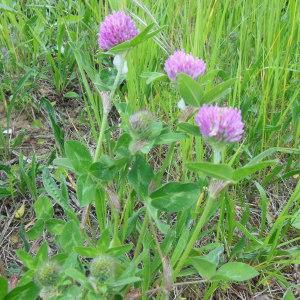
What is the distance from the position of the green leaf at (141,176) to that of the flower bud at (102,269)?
0.15 metres

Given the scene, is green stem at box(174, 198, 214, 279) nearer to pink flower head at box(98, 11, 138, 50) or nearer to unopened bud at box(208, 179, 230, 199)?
unopened bud at box(208, 179, 230, 199)

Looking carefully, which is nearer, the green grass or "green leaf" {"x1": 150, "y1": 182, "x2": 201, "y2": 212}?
"green leaf" {"x1": 150, "y1": 182, "x2": 201, "y2": 212}

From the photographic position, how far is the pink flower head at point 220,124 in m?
0.78

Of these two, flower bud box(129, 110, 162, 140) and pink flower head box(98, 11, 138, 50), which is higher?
pink flower head box(98, 11, 138, 50)

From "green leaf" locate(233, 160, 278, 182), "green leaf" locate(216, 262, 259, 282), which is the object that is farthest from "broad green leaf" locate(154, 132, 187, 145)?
"green leaf" locate(216, 262, 259, 282)

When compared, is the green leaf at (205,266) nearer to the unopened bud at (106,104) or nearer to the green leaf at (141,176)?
the green leaf at (141,176)

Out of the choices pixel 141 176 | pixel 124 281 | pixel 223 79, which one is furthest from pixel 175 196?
pixel 223 79

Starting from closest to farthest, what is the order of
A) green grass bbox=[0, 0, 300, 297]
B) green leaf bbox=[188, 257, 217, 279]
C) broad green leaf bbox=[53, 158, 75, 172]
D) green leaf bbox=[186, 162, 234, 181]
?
green leaf bbox=[186, 162, 234, 181] → green leaf bbox=[188, 257, 217, 279] → broad green leaf bbox=[53, 158, 75, 172] → green grass bbox=[0, 0, 300, 297]

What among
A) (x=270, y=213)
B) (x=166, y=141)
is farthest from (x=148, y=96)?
(x=166, y=141)

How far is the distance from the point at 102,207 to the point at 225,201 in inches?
10.5

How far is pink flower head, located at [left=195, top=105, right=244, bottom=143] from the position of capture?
2.57 feet

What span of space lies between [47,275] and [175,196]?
246 mm

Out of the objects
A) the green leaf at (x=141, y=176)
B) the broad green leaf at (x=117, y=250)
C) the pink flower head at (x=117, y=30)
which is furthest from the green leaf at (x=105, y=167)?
the pink flower head at (x=117, y=30)

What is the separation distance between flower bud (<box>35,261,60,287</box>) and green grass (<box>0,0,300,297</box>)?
236 mm
